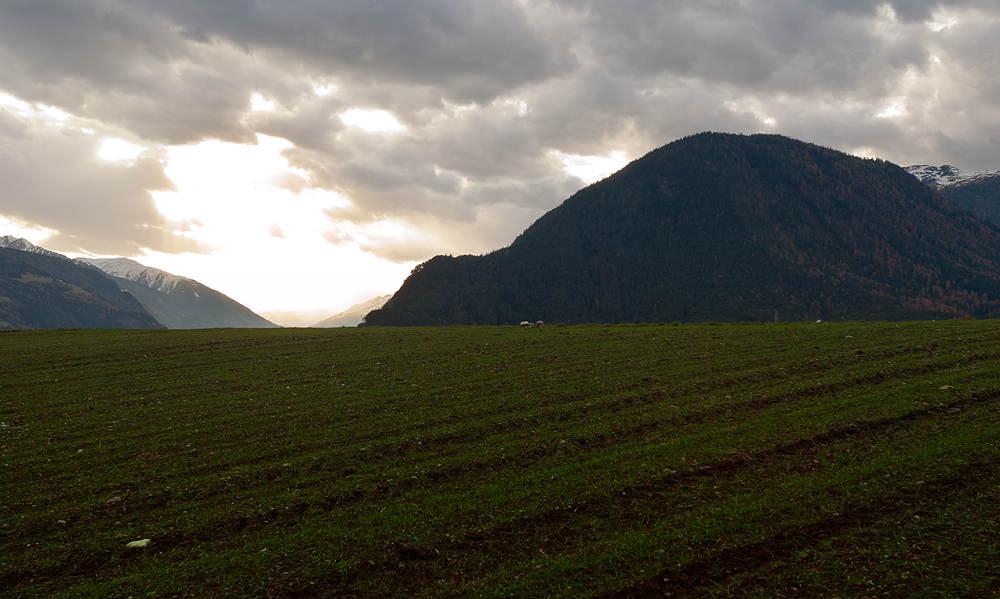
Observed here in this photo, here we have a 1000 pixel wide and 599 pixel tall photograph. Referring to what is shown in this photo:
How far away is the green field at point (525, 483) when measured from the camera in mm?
9203

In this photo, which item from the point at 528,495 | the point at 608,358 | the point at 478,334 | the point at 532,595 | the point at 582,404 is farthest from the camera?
the point at 478,334

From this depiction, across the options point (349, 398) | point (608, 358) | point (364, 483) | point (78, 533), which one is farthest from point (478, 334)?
point (78, 533)

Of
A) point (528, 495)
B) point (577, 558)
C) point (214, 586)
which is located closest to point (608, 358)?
point (528, 495)

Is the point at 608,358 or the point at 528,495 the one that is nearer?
the point at 528,495

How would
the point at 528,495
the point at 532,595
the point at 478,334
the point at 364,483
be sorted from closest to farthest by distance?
the point at 532,595
the point at 528,495
the point at 364,483
the point at 478,334

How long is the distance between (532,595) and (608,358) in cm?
2129

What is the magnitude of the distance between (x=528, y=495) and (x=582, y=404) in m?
7.91

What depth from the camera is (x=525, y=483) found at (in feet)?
42.2

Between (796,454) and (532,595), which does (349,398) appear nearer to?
(532,595)

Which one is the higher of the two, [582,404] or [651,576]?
[582,404]

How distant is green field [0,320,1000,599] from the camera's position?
30.2 ft

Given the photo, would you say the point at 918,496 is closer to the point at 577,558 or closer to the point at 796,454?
the point at 796,454

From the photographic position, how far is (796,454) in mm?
13633

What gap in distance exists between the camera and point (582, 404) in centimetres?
1962
